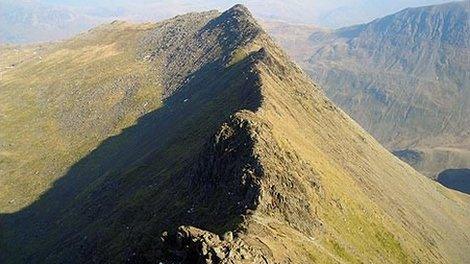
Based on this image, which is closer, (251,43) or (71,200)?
(71,200)

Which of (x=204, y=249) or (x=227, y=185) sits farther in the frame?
(x=227, y=185)

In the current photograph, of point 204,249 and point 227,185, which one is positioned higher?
point 204,249

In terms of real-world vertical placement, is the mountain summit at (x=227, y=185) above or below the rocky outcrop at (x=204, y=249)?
below

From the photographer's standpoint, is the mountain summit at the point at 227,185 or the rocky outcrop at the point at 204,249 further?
the mountain summit at the point at 227,185

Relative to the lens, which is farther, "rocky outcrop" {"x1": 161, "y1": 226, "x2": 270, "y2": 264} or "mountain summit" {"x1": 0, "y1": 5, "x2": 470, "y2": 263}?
"mountain summit" {"x1": 0, "y1": 5, "x2": 470, "y2": 263}

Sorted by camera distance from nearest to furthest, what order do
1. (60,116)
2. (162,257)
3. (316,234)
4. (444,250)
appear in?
(162,257) → (316,234) → (444,250) → (60,116)

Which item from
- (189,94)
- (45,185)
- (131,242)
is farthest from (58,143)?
(131,242)

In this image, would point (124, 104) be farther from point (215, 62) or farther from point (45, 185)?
point (45, 185)

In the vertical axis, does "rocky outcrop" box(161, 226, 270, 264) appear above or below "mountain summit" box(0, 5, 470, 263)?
above
